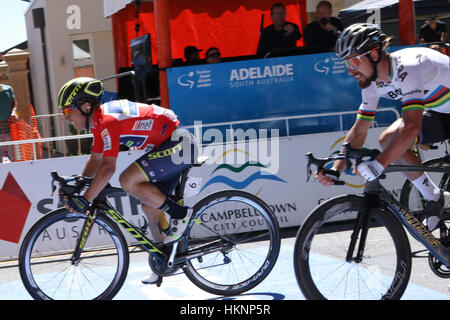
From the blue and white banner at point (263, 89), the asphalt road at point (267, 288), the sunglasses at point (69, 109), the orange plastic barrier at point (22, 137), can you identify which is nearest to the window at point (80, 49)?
the orange plastic barrier at point (22, 137)

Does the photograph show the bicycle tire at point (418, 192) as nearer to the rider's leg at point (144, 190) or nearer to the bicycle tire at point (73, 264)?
the rider's leg at point (144, 190)

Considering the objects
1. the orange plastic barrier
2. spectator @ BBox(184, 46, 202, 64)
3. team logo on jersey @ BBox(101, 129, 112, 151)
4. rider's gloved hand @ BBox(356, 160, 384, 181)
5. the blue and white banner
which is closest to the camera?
rider's gloved hand @ BBox(356, 160, 384, 181)

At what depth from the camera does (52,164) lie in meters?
8.07

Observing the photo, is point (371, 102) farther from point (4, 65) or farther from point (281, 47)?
point (4, 65)

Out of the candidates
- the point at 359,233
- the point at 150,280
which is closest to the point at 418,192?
the point at 359,233

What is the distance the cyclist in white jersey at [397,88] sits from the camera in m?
4.16

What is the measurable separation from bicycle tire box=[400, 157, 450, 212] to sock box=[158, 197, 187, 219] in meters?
1.85

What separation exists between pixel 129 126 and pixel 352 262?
2.08 m

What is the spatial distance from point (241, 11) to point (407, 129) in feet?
30.3

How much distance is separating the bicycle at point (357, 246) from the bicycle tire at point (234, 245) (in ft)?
3.58

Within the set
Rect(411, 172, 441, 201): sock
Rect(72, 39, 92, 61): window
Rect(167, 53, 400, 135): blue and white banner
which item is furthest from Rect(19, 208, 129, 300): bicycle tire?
Rect(72, 39, 92, 61): window

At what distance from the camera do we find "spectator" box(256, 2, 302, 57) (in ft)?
31.9

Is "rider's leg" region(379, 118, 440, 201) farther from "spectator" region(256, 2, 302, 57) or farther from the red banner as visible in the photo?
the red banner

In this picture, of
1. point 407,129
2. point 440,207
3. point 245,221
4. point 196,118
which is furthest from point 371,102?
point 196,118
